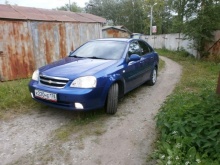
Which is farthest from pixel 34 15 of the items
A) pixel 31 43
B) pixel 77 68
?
pixel 77 68

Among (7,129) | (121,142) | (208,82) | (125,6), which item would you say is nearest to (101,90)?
(121,142)

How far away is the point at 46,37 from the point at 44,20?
624mm

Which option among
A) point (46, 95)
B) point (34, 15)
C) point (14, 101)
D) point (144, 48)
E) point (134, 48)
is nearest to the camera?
point (46, 95)

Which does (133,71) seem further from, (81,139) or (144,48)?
(81,139)

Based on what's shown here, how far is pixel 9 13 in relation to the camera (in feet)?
23.1

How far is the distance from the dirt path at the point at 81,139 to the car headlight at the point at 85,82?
0.73m

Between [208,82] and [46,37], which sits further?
[46,37]

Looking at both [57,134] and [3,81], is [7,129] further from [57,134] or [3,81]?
[3,81]

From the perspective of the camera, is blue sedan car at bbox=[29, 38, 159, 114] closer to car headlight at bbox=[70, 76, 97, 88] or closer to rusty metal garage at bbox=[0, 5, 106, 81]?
car headlight at bbox=[70, 76, 97, 88]

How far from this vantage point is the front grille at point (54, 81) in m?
3.74

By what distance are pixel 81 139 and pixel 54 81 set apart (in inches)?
46.0

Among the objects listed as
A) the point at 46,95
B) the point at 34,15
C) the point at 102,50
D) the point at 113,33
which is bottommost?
the point at 46,95

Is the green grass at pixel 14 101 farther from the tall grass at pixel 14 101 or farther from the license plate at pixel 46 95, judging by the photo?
the license plate at pixel 46 95

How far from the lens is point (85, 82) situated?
3695 millimetres
